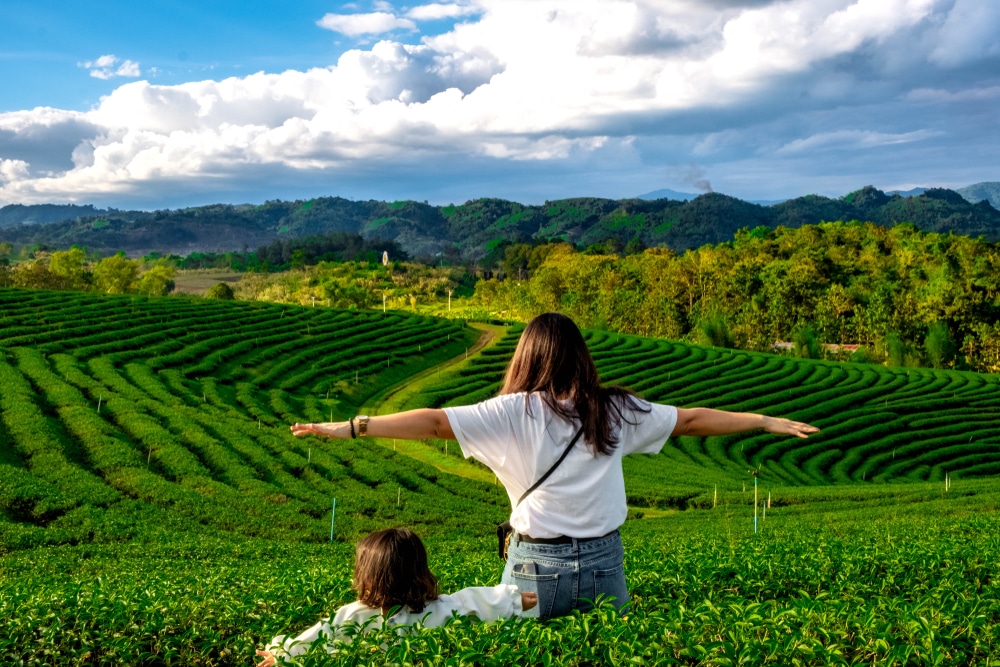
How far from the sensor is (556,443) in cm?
396

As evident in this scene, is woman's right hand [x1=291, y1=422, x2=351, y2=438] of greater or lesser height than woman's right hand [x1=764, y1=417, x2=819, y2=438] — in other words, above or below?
above

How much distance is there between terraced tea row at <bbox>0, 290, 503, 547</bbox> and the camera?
18109 millimetres

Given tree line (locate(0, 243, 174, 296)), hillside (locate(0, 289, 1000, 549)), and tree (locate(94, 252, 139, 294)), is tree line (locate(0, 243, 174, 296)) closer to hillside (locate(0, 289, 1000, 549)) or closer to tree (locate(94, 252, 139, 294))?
tree (locate(94, 252, 139, 294))

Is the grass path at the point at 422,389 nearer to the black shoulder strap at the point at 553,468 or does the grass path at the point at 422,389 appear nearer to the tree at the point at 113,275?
the black shoulder strap at the point at 553,468

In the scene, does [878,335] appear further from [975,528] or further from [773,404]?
[975,528]

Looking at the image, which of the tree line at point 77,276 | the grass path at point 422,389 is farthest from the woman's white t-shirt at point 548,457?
the tree line at point 77,276

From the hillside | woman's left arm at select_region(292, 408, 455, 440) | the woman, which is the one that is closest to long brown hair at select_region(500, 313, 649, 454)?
the woman

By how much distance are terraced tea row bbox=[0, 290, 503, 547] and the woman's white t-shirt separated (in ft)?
44.5

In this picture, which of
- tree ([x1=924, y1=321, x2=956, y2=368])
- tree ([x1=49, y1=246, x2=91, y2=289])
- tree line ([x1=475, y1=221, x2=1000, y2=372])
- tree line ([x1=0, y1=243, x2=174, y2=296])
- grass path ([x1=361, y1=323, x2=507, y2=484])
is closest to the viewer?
grass path ([x1=361, y1=323, x2=507, y2=484])

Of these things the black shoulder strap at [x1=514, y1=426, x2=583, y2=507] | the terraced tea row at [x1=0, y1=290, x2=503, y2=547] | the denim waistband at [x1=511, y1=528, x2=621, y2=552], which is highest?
the black shoulder strap at [x1=514, y1=426, x2=583, y2=507]

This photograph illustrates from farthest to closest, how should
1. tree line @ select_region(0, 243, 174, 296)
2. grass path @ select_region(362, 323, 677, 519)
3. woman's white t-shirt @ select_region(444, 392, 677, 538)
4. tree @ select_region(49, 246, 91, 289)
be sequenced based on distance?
tree @ select_region(49, 246, 91, 289), tree line @ select_region(0, 243, 174, 296), grass path @ select_region(362, 323, 677, 519), woman's white t-shirt @ select_region(444, 392, 677, 538)

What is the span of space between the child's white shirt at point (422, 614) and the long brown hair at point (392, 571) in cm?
5

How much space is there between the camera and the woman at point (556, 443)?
12.9 feet

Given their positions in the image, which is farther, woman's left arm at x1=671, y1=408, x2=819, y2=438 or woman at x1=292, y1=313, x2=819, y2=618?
woman's left arm at x1=671, y1=408, x2=819, y2=438
